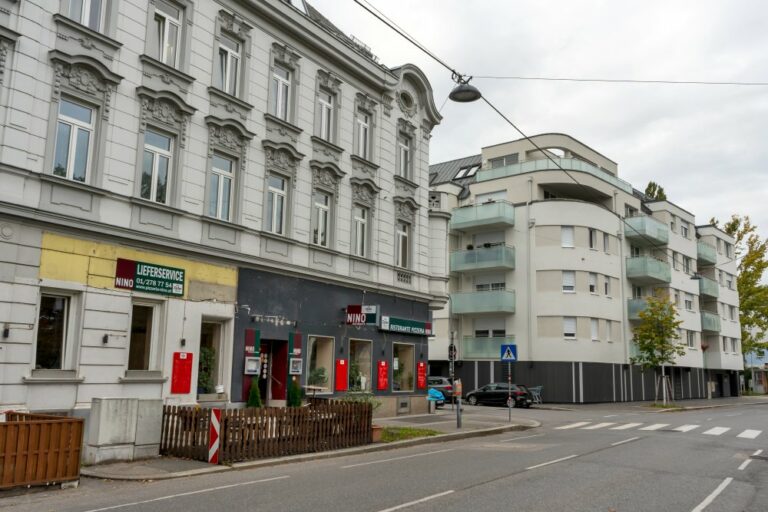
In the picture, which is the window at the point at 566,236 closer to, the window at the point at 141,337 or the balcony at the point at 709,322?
the balcony at the point at 709,322

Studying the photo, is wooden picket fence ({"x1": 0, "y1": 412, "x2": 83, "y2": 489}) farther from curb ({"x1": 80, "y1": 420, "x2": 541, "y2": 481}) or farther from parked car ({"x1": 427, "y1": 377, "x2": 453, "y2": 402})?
parked car ({"x1": 427, "y1": 377, "x2": 453, "y2": 402})

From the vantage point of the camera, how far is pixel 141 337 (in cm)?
1534

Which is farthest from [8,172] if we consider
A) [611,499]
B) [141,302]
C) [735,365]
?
[735,365]

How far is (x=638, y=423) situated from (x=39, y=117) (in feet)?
71.2

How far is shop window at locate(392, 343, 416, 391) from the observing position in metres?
23.8

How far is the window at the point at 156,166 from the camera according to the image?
15.7m

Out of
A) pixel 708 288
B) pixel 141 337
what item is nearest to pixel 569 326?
pixel 708 288

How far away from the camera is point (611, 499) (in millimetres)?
9164

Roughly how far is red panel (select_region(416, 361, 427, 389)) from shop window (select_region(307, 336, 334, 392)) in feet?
16.1

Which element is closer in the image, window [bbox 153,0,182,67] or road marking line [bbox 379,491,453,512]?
road marking line [bbox 379,491,453,512]

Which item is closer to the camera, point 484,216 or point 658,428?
point 658,428

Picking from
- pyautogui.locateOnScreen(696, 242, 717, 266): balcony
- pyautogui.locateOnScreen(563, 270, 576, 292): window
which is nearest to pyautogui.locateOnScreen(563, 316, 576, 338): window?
pyautogui.locateOnScreen(563, 270, 576, 292): window

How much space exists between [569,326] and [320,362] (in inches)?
881

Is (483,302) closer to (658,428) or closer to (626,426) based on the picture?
(626,426)
